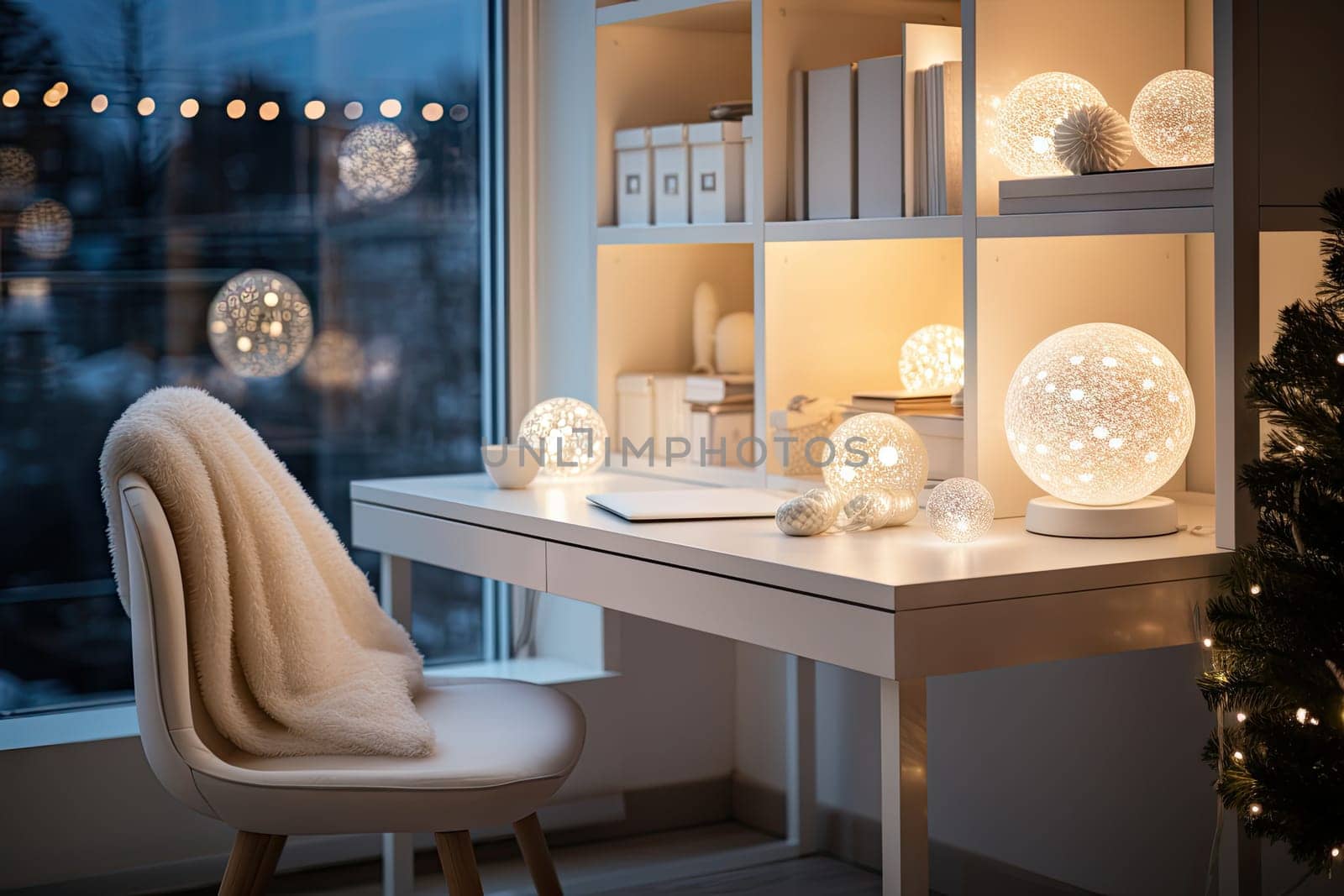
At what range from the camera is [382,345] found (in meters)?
3.31

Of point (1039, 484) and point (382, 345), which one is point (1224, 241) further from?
point (382, 345)

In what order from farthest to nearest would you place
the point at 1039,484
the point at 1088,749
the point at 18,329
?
1. the point at 18,329
2. the point at 1088,749
3. the point at 1039,484

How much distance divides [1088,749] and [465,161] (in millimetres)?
1680

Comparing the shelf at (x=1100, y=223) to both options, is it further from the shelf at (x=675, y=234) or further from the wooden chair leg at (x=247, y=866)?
the wooden chair leg at (x=247, y=866)

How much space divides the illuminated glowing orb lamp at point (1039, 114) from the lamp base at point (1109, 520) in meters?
0.43

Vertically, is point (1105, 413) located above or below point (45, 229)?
below

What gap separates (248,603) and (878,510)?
2.67 feet

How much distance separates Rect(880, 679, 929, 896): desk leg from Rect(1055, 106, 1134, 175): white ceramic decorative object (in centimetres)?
70

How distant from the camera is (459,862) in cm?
211

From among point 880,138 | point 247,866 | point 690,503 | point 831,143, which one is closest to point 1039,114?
point 880,138

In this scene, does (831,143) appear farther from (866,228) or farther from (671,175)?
(671,175)

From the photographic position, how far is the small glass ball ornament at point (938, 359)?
2.51m

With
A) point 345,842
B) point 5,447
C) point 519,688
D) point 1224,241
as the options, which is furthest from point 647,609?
point 5,447

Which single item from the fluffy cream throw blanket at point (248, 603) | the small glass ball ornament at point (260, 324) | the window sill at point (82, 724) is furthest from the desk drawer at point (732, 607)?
the small glass ball ornament at point (260, 324)
